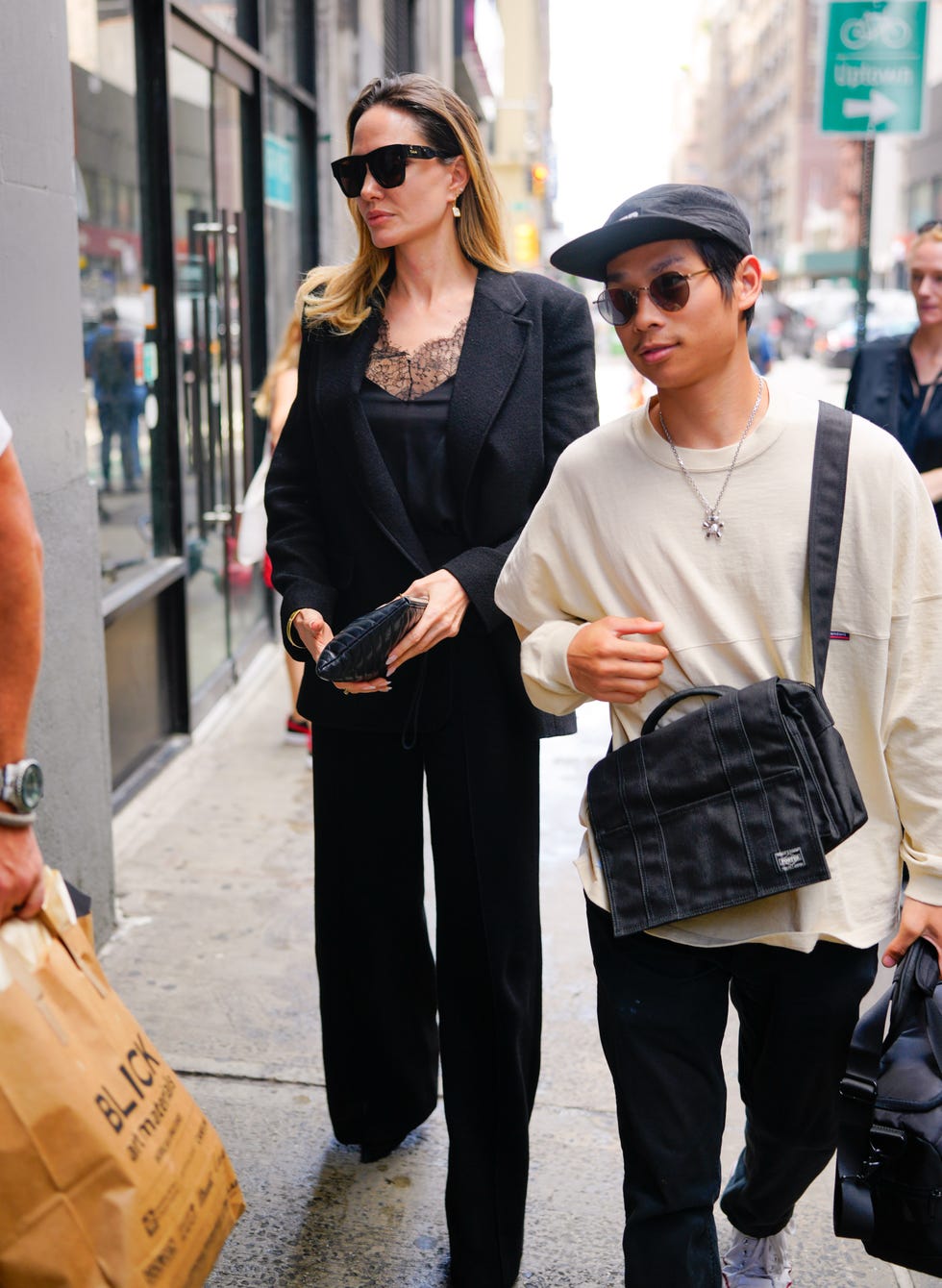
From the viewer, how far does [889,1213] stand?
2.14 m

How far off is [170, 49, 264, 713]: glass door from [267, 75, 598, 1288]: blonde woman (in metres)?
3.94

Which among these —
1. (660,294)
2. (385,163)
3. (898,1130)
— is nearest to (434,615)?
(660,294)

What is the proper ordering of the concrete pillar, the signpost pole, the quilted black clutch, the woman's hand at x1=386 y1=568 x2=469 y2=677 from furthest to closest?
the signpost pole → the concrete pillar → the woman's hand at x1=386 y1=568 x2=469 y2=677 → the quilted black clutch

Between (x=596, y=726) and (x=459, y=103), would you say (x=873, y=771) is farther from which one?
(x=596, y=726)

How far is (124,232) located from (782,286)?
329 feet

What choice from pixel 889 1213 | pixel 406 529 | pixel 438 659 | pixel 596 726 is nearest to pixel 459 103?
pixel 406 529

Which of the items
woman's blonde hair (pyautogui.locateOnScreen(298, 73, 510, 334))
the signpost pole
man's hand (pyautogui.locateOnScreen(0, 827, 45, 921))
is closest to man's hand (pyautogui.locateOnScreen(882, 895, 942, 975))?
man's hand (pyautogui.locateOnScreen(0, 827, 45, 921))

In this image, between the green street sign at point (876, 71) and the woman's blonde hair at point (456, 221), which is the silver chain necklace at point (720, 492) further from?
the green street sign at point (876, 71)

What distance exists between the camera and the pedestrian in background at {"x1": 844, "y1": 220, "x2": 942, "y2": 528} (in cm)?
513

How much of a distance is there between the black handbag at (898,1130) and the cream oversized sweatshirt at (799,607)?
5.2 inches

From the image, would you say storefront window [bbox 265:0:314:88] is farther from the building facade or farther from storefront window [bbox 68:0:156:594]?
the building facade

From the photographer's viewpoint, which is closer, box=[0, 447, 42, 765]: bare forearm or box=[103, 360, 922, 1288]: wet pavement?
box=[0, 447, 42, 765]: bare forearm

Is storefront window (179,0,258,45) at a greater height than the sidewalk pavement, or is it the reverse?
storefront window (179,0,258,45)

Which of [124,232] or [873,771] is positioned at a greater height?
[124,232]
